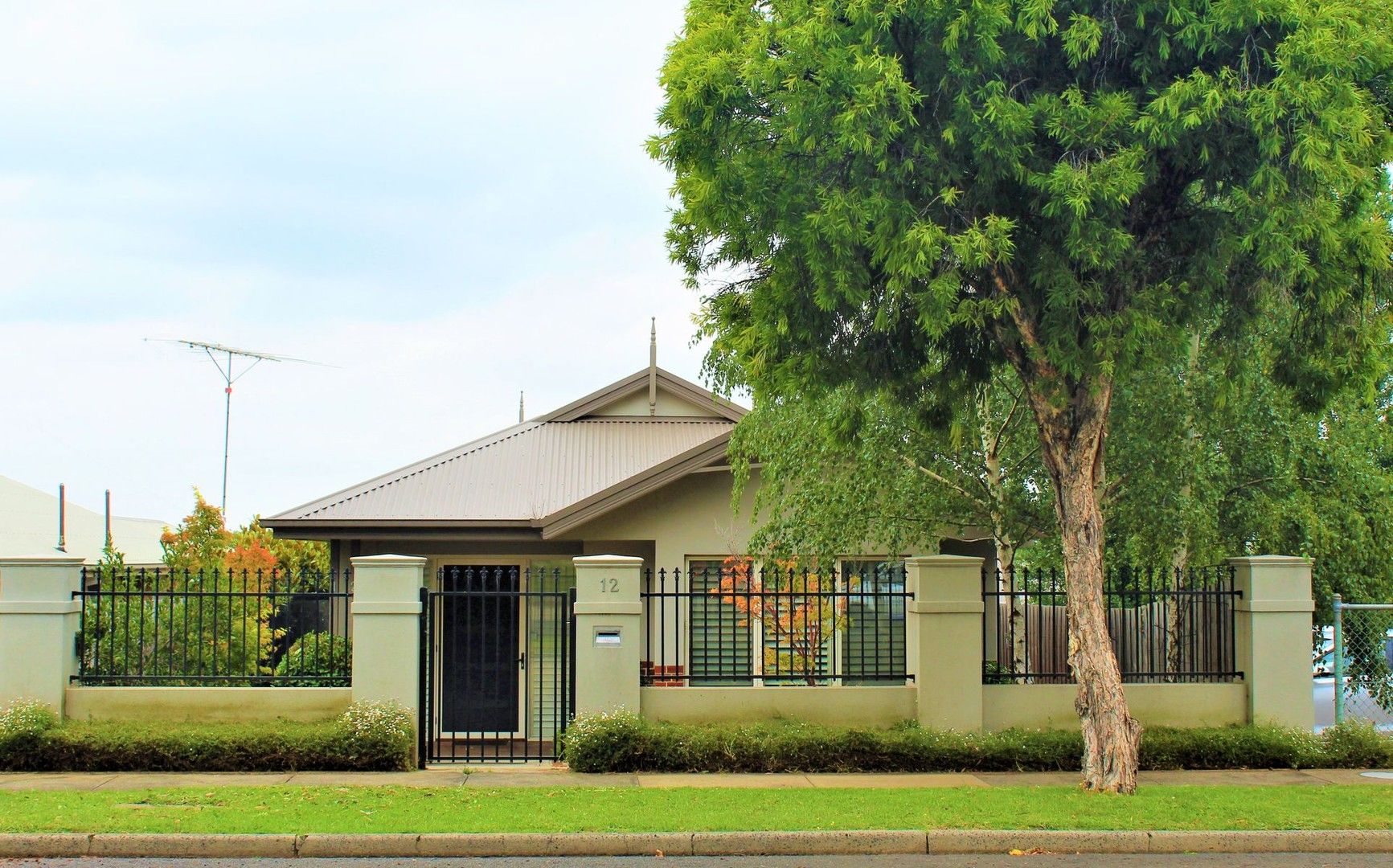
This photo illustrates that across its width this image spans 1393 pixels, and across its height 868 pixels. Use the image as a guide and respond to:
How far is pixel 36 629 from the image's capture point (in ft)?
41.8

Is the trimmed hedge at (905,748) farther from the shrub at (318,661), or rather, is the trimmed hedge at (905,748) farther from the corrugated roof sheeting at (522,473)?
the corrugated roof sheeting at (522,473)

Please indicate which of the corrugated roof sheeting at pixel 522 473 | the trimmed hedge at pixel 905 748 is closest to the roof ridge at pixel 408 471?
the corrugated roof sheeting at pixel 522 473

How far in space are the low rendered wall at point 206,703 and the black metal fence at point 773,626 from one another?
10.8ft

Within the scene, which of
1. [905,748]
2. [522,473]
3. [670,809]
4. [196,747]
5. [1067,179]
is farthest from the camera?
[522,473]

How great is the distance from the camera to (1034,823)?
9.58m

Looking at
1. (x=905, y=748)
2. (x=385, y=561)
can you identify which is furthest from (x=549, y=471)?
(x=905, y=748)

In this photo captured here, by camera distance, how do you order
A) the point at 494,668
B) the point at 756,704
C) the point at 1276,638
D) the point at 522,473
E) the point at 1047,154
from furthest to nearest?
the point at 522,473, the point at 494,668, the point at 1276,638, the point at 756,704, the point at 1047,154

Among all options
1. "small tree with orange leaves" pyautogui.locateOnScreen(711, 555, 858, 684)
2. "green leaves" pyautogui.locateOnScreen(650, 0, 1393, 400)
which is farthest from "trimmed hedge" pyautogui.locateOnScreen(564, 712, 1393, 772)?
"green leaves" pyautogui.locateOnScreen(650, 0, 1393, 400)

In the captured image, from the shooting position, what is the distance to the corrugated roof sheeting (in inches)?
673

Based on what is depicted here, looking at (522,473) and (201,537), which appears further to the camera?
(201,537)

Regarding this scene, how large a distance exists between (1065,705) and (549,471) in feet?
28.1

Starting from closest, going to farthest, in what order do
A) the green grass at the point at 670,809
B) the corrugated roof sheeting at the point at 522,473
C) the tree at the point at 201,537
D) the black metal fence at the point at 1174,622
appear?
the green grass at the point at 670,809, the black metal fence at the point at 1174,622, the corrugated roof sheeting at the point at 522,473, the tree at the point at 201,537

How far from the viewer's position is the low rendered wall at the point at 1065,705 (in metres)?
13.1

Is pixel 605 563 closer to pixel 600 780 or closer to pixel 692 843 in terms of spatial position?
pixel 600 780
